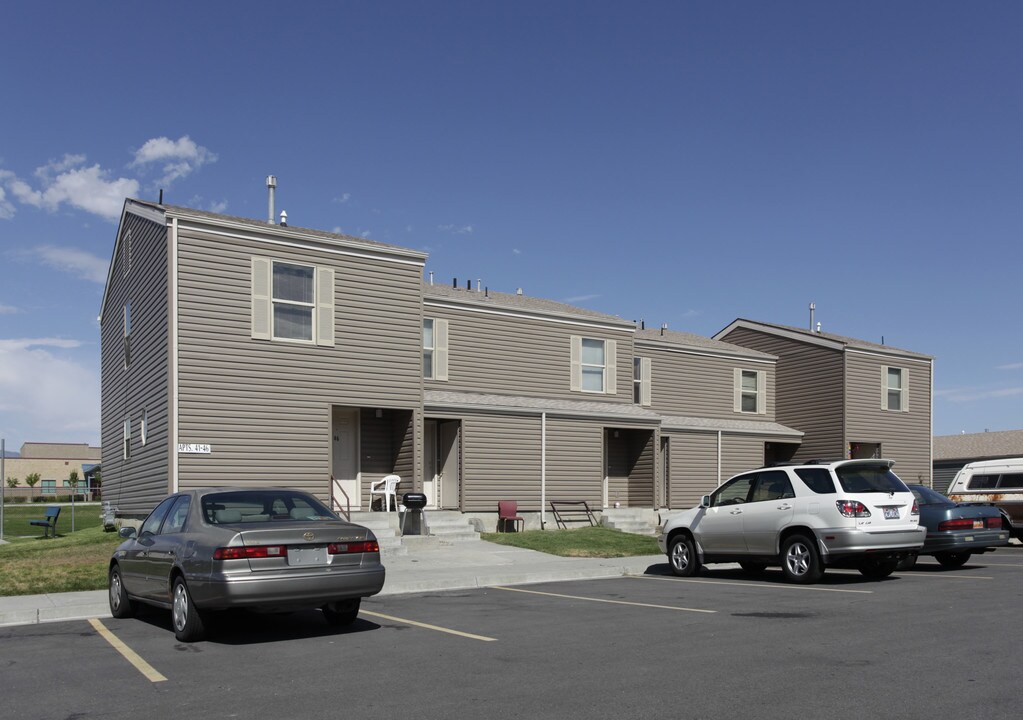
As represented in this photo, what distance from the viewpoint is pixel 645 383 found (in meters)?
30.0

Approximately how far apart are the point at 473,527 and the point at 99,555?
851 centimetres

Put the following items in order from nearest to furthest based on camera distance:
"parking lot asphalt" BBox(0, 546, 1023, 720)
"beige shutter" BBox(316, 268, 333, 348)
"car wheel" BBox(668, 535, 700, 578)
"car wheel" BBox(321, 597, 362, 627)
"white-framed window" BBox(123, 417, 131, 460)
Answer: "parking lot asphalt" BBox(0, 546, 1023, 720) → "car wheel" BBox(321, 597, 362, 627) → "car wheel" BBox(668, 535, 700, 578) → "beige shutter" BBox(316, 268, 333, 348) → "white-framed window" BBox(123, 417, 131, 460)

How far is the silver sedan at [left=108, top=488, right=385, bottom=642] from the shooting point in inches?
354

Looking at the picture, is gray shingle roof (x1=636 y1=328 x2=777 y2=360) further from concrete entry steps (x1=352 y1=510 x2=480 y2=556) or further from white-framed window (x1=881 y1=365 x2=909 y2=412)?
concrete entry steps (x1=352 y1=510 x2=480 y2=556)

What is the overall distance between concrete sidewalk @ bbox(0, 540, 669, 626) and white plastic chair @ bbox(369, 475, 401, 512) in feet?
6.15

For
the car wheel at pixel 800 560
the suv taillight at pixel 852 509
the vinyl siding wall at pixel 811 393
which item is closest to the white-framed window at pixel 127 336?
the car wheel at pixel 800 560

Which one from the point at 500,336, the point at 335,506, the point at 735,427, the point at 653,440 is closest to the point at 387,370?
the point at 335,506

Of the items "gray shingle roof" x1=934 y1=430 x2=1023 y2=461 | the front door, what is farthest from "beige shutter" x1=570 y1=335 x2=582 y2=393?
"gray shingle roof" x1=934 y1=430 x2=1023 y2=461

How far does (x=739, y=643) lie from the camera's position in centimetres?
866

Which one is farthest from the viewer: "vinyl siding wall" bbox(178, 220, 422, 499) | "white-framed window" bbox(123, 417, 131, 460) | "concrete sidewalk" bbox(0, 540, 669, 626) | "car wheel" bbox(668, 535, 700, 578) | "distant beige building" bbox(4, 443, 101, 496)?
"distant beige building" bbox(4, 443, 101, 496)

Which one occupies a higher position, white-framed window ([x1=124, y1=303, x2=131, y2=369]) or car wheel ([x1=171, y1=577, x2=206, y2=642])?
white-framed window ([x1=124, y1=303, x2=131, y2=369])

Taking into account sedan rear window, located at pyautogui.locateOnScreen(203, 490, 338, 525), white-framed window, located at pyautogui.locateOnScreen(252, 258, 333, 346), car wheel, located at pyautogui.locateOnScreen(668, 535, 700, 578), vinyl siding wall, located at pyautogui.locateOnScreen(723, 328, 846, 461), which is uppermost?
white-framed window, located at pyautogui.locateOnScreen(252, 258, 333, 346)

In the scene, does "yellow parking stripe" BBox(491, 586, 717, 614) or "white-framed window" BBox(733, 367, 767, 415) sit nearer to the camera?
"yellow parking stripe" BBox(491, 586, 717, 614)

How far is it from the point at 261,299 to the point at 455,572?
290 inches
